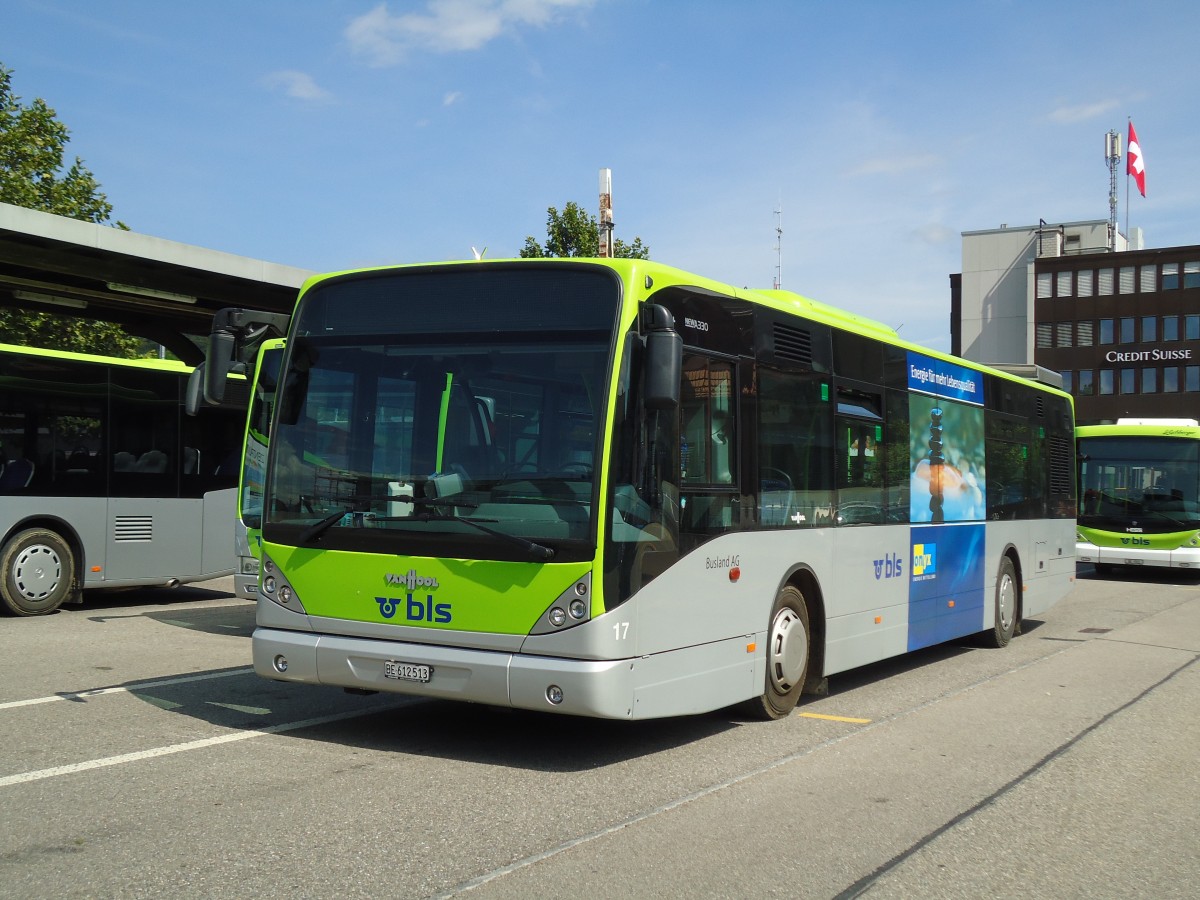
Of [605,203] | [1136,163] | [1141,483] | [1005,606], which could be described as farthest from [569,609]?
[1136,163]

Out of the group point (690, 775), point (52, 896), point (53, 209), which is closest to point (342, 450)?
point (690, 775)

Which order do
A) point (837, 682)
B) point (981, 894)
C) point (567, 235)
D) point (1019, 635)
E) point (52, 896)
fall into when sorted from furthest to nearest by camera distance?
point (567, 235) → point (1019, 635) → point (837, 682) → point (981, 894) → point (52, 896)

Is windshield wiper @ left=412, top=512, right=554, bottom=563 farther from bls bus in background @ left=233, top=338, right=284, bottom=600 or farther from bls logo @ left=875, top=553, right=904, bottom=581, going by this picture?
bls bus in background @ left=233, top=338, right=284, bottom=600

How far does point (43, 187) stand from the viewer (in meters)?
39.0

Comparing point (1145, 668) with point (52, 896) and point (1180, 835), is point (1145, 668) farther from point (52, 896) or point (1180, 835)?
point (52, 896)

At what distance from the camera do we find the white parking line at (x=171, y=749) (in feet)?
20.8

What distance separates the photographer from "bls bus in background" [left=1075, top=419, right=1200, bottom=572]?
2445cm

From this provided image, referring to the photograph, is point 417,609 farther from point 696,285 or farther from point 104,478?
point 104,478

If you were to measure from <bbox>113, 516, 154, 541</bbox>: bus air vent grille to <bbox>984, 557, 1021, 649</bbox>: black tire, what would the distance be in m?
9.95

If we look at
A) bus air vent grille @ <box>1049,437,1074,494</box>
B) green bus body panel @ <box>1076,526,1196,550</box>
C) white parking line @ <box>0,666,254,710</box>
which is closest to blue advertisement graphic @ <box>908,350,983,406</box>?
bus air vent grille @ <box>1049,437,1074,494</box>

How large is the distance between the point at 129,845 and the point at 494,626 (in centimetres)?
224

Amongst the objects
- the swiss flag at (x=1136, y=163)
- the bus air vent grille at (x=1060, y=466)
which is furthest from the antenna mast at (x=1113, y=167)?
the bus air vent grille at (x=1060, y=466)

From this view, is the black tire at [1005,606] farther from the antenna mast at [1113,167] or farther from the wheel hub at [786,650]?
the antenna mast at [1113,167]

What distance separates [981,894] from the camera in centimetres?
490
